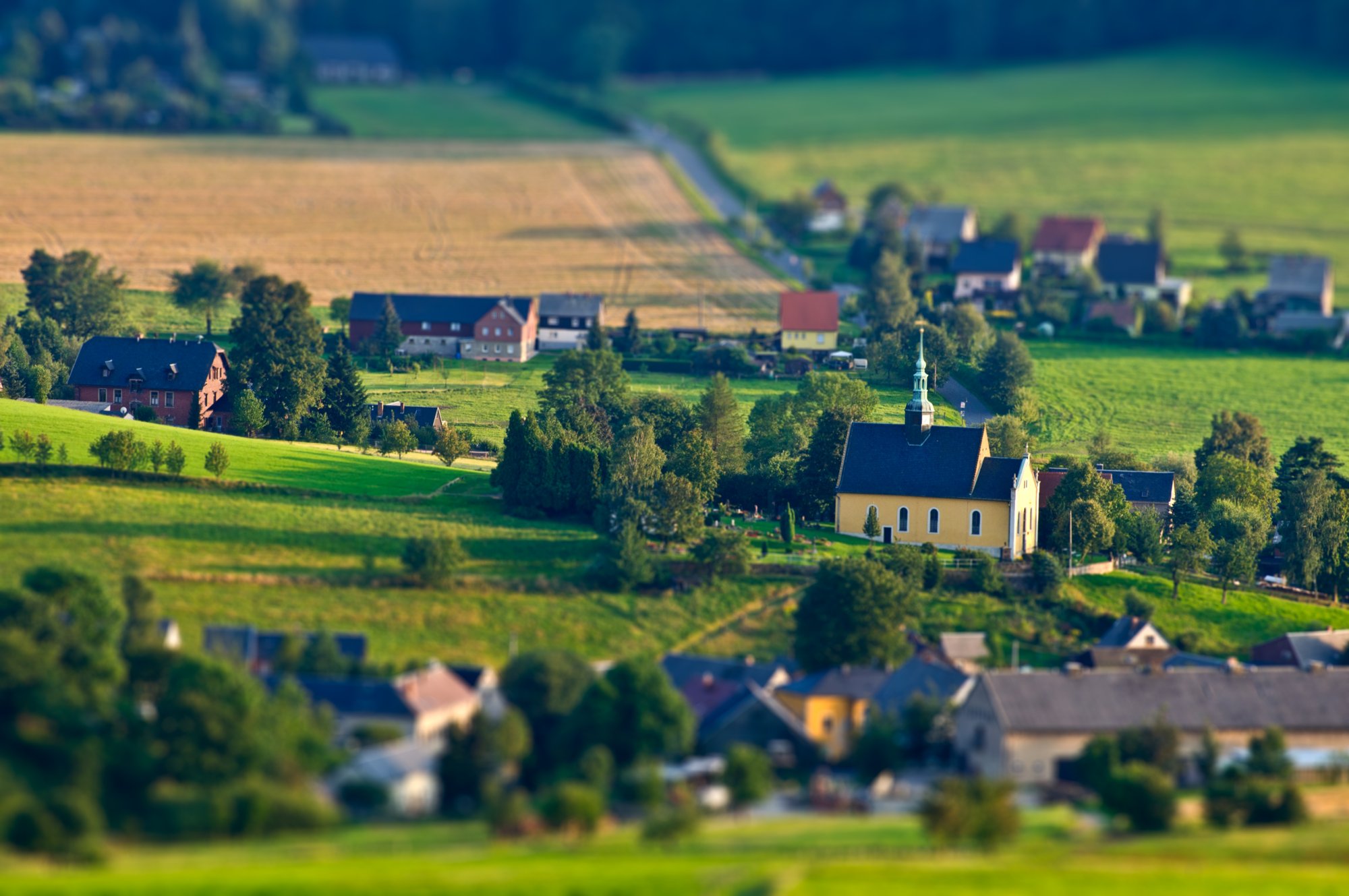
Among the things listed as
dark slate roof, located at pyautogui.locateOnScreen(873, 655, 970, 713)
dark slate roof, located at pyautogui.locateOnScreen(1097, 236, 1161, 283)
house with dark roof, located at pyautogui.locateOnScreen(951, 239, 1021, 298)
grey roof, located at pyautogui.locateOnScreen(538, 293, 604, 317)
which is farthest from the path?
dark slate roof, located at pyautogui.locateOnScreen(873, 655, 970, 713)

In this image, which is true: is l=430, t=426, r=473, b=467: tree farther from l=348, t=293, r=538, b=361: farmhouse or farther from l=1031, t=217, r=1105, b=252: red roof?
l=1031, t=217, r=1105, b=252: red roof

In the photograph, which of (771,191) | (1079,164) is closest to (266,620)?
(771,191)

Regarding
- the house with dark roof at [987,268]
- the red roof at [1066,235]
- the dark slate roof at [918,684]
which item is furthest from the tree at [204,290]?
the dark slate roof at [918,684]

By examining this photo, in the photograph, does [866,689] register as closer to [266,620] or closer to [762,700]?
[762,700]

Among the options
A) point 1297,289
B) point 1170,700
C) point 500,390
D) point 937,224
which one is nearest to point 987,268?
point 937,224

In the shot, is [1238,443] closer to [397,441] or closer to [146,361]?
[397,441]

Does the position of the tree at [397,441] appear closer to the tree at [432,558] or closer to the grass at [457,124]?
the tree at [432,558]
